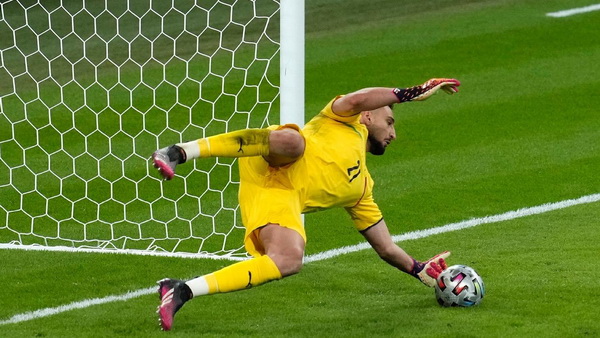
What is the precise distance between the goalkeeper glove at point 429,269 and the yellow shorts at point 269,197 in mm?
806

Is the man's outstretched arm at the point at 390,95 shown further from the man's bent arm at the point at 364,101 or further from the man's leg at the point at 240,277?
the man's leg at the point at 240,277

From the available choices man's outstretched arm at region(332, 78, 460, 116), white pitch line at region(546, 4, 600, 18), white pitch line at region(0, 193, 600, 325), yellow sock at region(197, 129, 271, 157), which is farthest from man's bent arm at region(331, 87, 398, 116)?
white pitch line at region(546, 4, 600, 18)

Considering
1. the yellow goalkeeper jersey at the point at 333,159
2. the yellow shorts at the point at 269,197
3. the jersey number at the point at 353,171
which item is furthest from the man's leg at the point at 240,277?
the jersey number at the point at 353,171

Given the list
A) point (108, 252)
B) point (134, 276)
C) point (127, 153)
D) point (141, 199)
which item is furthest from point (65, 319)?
point (127, 153)

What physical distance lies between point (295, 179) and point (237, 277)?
66 cm

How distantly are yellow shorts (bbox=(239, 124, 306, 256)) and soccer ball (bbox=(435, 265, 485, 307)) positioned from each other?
79 cm

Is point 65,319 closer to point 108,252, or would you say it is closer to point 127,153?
point 108,252

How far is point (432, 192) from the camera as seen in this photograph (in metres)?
9.33

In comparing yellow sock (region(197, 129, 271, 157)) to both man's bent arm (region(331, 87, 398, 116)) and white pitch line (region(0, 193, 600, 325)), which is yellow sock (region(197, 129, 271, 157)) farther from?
white pitch line (region(0, 193, 600, 325))

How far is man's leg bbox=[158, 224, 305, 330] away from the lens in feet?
19.8

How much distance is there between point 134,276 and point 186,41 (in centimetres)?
389

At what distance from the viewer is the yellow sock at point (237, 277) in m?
6.08

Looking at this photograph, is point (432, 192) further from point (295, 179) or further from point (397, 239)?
point (295, 179)

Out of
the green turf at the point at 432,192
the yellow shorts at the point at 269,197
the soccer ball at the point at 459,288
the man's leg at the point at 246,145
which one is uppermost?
the man's leg at the point at 246,145
